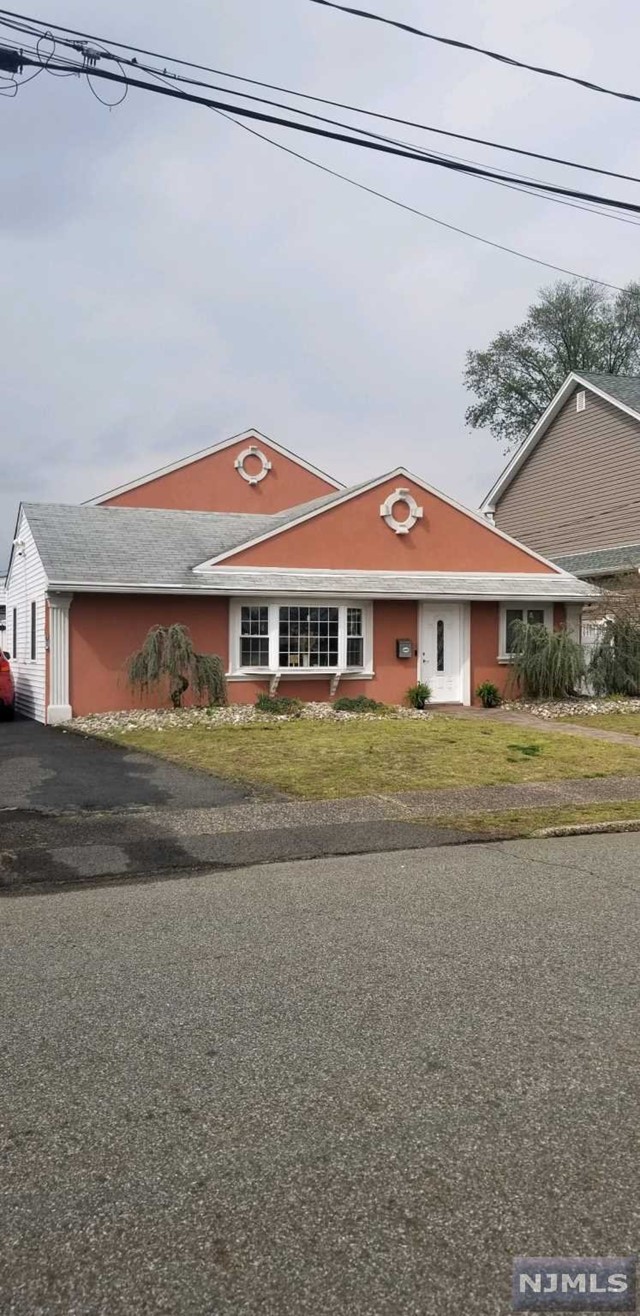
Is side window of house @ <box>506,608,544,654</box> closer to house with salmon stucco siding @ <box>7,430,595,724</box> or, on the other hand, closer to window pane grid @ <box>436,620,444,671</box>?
house with salmon stucco siding @ <box>7,430,595,724</box>

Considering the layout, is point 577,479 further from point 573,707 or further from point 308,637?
point 308,637

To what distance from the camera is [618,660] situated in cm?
2105

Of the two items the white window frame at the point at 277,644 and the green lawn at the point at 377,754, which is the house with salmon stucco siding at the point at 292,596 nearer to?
the white window frame at the point at 277,644

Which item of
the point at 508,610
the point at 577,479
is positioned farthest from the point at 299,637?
the point at 577,479

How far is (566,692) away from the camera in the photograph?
69.0 feet

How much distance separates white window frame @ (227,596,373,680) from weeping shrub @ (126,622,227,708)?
981 mm

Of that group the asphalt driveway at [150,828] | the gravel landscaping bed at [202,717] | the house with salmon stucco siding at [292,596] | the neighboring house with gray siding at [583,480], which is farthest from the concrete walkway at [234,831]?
the neighboring house with gray siding at [583,480]

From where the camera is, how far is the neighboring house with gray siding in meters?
27.2

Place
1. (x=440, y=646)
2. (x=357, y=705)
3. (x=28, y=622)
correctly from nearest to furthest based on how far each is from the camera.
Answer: (x=357, y=705)
(x=28, y=622)
(x=440, y=646)

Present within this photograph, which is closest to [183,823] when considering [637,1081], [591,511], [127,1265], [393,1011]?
[393,1011]

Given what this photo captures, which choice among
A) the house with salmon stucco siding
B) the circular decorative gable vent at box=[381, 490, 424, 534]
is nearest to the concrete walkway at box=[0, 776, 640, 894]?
the house with salmon stucco siding

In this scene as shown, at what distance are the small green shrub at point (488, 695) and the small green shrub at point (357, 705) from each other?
2.42 m

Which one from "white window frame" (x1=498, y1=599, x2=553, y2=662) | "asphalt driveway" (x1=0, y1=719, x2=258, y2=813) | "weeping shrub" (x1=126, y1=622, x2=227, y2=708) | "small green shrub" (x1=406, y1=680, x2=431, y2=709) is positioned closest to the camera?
"asphalt driveway" (x1=0, y1=719, x2=258, y2=813)

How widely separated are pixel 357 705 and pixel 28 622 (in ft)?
24.5
